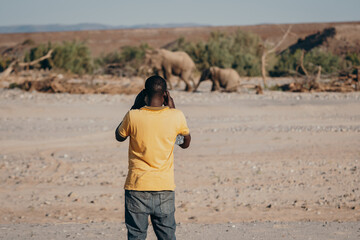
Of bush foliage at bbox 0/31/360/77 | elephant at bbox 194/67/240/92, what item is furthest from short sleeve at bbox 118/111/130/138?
bush foliage at bbox 0/31/360/77

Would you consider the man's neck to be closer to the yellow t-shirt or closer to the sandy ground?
the yellow t-shirt

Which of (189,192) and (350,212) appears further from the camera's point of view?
(189,192)

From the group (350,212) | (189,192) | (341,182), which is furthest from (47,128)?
(350,212)

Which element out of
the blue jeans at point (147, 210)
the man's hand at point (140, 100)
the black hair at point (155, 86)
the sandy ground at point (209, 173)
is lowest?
the sandy ground at point (209, 173)

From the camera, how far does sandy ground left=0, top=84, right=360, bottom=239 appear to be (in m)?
5.91

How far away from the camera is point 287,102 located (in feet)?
58.9

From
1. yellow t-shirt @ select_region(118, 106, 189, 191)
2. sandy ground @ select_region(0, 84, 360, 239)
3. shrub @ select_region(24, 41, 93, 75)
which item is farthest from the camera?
shrub @ select_region(24, 41, 93, 75)

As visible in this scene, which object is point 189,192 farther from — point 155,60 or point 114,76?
point 114,76

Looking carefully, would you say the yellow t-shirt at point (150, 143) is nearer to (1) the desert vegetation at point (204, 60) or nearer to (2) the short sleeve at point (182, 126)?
(2) the short sleeve at point (182, 126)

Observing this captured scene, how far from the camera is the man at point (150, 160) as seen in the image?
12.0 ft

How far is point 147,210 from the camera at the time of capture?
12.1ft

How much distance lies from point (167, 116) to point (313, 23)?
10084 cm

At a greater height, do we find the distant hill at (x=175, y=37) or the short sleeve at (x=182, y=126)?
the distant hill at (x=175, y=37)

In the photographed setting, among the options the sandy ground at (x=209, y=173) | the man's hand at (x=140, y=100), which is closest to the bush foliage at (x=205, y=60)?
the sandy ground at (x=209, y=173)
